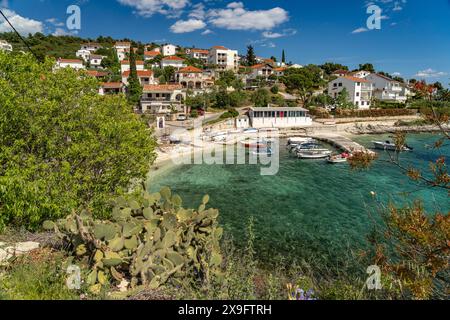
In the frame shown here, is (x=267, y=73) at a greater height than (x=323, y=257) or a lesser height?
greater

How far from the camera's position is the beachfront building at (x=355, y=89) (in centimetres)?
7744

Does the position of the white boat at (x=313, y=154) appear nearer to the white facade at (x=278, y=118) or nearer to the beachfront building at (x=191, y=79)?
the white facade at (x=278, y=118)

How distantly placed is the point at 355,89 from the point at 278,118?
30265 mm

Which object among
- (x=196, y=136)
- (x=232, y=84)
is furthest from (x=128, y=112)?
(x=232, y=84)

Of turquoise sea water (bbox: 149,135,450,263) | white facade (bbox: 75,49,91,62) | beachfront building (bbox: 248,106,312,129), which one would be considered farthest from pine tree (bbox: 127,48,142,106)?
white facade (bbox: 75,49,91,62)

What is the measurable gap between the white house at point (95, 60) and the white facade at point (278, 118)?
6931 cm

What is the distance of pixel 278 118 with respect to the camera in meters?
60.3

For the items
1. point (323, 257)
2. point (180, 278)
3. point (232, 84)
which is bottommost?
point (323, 257)

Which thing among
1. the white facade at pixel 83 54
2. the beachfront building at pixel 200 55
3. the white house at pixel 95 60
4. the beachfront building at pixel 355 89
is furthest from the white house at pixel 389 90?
the white facade at pixel 83 54

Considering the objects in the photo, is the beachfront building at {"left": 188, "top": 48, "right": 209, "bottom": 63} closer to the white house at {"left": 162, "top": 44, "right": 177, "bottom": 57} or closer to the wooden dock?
the white house at {"left": 162, "top": 44, "right": 177, "bottom": 57}

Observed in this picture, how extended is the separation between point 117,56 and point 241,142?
86082 millimetres

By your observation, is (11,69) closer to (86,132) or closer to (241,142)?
(86,132)

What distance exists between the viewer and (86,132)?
12.2 metres

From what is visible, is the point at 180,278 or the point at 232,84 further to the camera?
the point at 232,84
